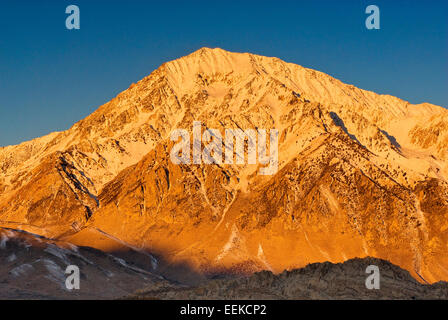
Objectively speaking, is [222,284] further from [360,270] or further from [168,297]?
[360,270]
